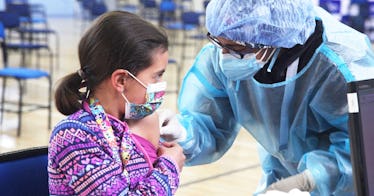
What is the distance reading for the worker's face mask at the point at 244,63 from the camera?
1.44 meters

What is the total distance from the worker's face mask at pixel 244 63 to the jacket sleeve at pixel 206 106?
4.1 inches

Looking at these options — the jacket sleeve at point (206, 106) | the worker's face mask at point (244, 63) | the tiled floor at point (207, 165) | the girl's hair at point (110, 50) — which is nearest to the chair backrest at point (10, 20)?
the tiled floor at point (207, 165)

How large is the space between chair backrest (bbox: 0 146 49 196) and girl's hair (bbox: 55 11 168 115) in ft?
0.69

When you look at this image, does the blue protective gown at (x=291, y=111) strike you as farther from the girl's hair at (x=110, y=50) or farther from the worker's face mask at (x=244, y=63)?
the girl's hair at (x=110, y=50)

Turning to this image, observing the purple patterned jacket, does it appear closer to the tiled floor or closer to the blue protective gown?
the blue protective gown

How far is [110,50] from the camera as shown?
43.6 inches

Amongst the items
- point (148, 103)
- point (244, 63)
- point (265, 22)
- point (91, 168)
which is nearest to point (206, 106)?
point (244, 63)

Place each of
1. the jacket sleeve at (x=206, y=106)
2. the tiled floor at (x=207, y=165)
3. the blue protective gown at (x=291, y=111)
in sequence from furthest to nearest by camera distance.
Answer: the tiled floor at (x=207, y=165) < the jacket sleeve at (x=206, y=106) < the blue protective gown at (x=291, y=111)

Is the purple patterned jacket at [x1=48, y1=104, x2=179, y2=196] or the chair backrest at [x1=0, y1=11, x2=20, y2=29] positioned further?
the chair backrest at [x1=0, y1=11, x2=20, y2=29]

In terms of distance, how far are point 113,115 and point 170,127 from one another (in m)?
0.27

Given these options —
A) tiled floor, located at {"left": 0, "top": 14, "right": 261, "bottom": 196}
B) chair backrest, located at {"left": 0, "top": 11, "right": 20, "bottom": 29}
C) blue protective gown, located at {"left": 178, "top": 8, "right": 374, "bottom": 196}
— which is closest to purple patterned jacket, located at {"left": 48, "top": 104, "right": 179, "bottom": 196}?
blue protective gown, located at {"left": 178, "top": 8, "right": 374, "bottom": 196}

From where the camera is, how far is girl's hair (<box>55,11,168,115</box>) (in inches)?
43.6

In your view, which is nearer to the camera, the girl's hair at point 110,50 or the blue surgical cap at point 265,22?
the girl's hair at point 110,50

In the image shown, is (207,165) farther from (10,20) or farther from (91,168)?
(10,20)
